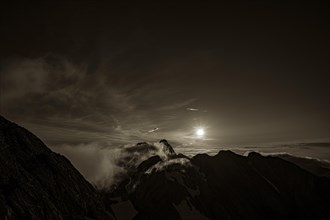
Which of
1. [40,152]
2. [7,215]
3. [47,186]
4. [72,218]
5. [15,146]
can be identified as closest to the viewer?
[7,215]

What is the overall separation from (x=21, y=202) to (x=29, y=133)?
45.4 meters

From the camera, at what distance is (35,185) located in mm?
70438

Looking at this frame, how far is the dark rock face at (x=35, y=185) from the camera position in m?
57.8

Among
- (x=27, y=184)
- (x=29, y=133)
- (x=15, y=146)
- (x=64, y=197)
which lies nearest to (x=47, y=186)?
(x=64, y=197)

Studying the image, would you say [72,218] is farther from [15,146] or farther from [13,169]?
[15,146]

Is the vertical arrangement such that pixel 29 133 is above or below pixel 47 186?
above

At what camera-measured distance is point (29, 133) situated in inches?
3797

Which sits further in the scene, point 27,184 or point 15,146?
point 15,146

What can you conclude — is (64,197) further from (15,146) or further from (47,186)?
(15,146)

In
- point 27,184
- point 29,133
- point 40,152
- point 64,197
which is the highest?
point 29,133

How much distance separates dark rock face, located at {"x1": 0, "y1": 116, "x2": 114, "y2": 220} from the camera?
2276 inches

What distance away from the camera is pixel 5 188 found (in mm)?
58281

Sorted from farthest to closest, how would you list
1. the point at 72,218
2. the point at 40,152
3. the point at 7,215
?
the point at 40,152
the point at 72,218
the point at 7,215

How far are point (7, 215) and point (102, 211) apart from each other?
46922 millimetres
